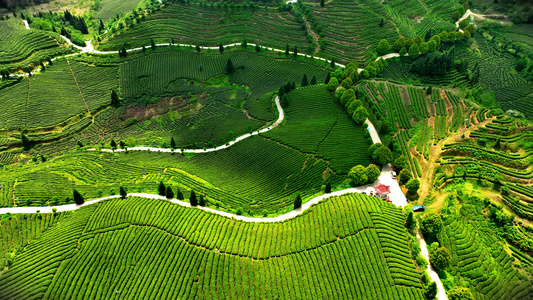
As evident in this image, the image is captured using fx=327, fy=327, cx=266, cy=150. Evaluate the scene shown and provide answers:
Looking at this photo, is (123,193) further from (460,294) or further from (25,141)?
(460,294)

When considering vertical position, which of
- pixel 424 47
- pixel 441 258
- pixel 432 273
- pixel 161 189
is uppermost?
pixel 424 47

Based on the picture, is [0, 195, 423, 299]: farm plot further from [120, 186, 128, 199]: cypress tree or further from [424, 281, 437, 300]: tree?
[120, 186, 128, 199]: cypress tree

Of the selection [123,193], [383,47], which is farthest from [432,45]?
[123,193]

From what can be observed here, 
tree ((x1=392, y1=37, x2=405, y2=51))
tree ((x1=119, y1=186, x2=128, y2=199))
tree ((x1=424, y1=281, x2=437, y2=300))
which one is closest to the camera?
tree ((x1=424, y1=281, x2=437, y2=300))

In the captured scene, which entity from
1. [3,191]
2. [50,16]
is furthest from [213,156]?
[50,16]

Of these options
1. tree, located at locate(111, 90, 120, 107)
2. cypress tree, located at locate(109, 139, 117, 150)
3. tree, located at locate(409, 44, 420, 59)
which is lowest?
cypress tree, located at locate(109, 139, 117, 150)

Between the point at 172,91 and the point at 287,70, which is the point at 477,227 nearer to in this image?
the point at 287,70

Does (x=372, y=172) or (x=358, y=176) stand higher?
(x=372, y=172)

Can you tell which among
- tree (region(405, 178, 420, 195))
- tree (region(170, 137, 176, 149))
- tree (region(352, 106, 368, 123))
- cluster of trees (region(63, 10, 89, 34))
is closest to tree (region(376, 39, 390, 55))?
tree (region(352, 106, 368, 123))
